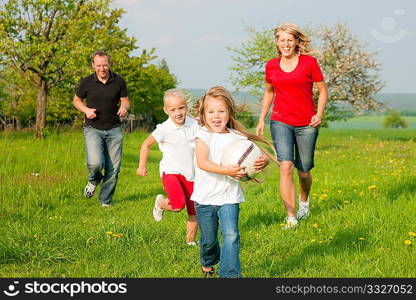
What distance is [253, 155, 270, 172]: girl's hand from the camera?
4.04 metres

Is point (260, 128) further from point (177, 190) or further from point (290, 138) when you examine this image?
point (177, 190)

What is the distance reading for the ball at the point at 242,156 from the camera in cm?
398

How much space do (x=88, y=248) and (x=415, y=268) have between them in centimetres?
299

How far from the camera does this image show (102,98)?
823 centimetres

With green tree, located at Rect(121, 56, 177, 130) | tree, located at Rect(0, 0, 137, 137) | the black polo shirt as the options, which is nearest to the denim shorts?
the black polo shirt

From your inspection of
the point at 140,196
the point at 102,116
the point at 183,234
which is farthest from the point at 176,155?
the point at 140,196

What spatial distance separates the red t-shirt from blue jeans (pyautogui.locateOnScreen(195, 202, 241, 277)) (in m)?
2.49

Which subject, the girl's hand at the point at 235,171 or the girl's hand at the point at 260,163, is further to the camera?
the girl's hand at the point at 260,163

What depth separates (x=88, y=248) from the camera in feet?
17.1

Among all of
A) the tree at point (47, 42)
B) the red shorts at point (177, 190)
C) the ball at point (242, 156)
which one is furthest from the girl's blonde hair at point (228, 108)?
the tree at point (47, 42)

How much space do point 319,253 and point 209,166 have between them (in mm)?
1653

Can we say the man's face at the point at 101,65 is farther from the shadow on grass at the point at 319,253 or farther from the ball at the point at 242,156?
the ball at the point at 242,156

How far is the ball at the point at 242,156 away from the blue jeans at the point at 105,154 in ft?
15.0

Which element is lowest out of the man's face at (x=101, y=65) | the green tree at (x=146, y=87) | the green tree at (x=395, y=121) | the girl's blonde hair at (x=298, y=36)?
the green tree at (x=395, y=121)
